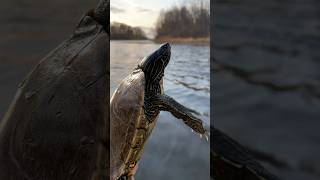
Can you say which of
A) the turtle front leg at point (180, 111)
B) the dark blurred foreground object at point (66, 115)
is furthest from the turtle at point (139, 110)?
the dark blurred foreground object at point (66, 115)

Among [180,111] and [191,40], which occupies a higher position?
[191,40]

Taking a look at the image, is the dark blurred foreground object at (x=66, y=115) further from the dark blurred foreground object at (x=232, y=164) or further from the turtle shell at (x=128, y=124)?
the dark blurred foreground object at (x=232, y=164)

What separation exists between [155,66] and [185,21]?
12 cm

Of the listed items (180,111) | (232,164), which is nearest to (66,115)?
(180,111)

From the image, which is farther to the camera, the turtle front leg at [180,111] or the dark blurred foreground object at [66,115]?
the dark blurred foreground object at [66,115]

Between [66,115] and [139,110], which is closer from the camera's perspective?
[139,110]

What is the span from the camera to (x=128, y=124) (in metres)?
1.18

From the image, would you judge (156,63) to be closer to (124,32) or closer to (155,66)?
(155,66)

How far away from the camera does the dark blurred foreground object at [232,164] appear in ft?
3.93

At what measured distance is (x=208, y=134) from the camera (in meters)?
1.16

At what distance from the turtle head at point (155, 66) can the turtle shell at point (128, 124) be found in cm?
1

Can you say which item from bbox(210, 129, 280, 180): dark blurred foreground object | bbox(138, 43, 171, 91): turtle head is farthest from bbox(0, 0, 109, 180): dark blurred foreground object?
bbox(210, 129, 280, 180): dark blurred foreground object

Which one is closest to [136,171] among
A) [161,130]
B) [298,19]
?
[161,130]

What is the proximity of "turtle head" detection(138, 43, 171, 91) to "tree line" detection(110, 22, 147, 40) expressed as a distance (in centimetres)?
9
